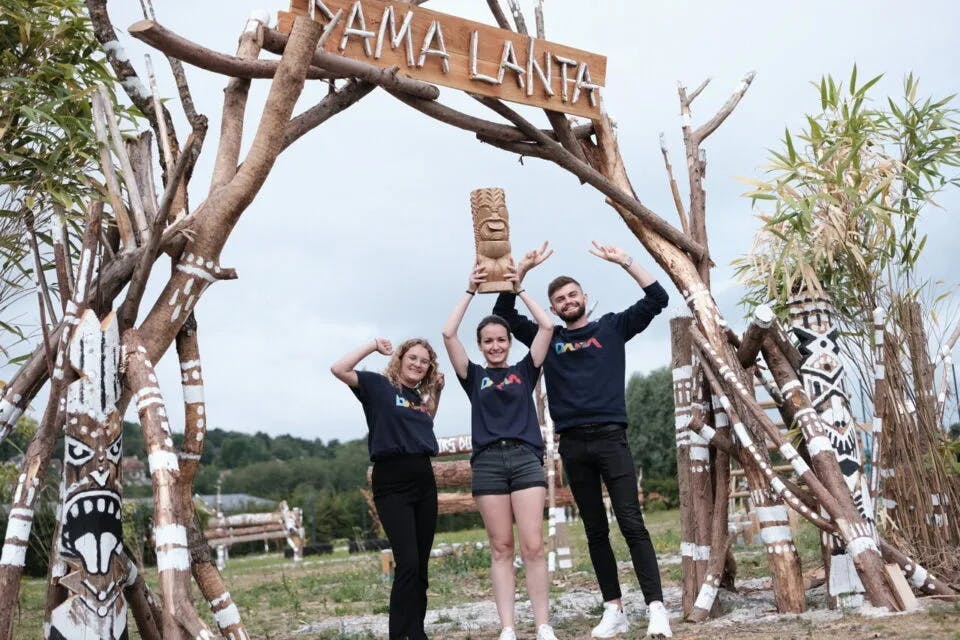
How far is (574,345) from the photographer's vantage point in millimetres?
5027

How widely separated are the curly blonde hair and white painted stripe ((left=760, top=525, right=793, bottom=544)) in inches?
80.0

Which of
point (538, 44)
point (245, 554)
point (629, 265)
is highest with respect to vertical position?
point (538, 44)

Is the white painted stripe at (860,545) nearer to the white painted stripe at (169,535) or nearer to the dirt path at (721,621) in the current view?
the dirt path at (721,621)

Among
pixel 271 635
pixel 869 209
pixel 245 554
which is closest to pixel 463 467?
pixel 271 635

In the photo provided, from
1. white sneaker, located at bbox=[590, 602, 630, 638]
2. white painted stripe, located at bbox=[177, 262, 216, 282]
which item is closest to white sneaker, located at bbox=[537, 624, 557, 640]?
white sneaker, located at bbox=[590, 602, 630, 638]

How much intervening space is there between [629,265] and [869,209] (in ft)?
5.68

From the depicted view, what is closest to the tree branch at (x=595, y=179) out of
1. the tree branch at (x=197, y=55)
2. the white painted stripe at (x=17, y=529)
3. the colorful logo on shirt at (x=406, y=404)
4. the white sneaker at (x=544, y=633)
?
the tree branch at (x=197, y=55)

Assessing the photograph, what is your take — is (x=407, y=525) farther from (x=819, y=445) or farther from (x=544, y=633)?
(x=819, y=445)

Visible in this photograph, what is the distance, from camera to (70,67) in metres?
6.06

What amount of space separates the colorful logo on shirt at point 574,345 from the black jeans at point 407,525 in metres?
0.87

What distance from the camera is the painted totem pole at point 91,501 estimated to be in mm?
4055

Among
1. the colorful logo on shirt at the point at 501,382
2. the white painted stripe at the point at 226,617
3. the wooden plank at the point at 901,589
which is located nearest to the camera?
the white painted stripe at the point at 226,617

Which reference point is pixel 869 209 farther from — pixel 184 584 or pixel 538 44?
pixel 184 584

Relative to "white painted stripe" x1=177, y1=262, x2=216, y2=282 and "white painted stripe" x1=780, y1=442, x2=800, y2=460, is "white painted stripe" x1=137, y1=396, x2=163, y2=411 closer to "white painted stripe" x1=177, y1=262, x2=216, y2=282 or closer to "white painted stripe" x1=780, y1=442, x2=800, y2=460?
"white painted stripe" x1=177, y1=262, x2=216, y2=282
